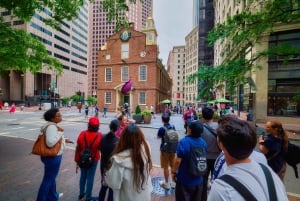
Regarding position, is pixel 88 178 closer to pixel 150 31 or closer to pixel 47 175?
pixel 47 175

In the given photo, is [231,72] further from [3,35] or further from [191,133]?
[3,35]

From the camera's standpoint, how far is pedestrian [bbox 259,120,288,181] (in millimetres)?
3686

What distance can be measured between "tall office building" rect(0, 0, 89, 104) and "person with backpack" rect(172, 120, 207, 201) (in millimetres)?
49452

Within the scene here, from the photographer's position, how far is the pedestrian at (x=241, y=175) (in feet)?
4.23

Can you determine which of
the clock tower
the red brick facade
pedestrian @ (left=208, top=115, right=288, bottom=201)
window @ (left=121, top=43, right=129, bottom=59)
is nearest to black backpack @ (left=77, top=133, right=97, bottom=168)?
pedestrian @ (left=208, top=115, right=288, bottom=201)

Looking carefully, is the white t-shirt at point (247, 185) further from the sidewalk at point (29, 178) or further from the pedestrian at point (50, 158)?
the sidewalk at point (29, 178)

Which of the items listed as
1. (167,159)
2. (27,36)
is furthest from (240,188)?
(27,36)

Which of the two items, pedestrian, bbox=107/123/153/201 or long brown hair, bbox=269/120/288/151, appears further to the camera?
long brown hair, bbox=269/120/288/151

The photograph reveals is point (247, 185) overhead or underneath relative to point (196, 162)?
overhead

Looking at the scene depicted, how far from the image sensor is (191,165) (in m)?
3.33

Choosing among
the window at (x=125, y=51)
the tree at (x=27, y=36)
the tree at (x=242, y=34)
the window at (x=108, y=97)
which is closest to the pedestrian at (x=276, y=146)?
the tree at (x=242, y=34)

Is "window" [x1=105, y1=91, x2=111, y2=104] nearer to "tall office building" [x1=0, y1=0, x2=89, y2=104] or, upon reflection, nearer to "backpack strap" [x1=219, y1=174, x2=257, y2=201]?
"tall office building" [x1=0, y1=0, x2=89, y2=104]

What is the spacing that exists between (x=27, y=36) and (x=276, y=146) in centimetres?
886

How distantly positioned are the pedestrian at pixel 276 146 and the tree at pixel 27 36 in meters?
6.25
